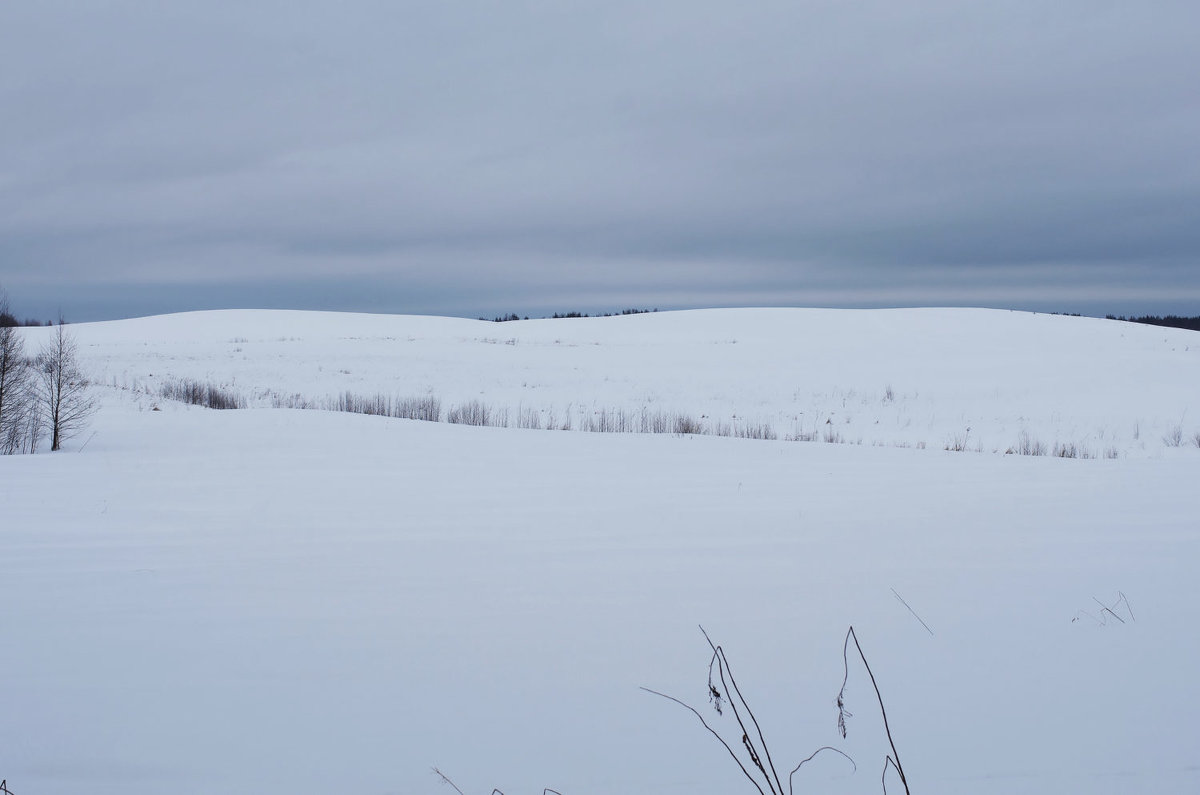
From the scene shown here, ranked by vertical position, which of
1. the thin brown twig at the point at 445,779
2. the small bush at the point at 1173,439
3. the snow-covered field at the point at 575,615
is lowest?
the thin brown twig at the point at 445,779

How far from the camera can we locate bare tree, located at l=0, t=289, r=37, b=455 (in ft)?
34.0

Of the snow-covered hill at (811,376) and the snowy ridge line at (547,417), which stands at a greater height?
the snow-covered hill at (811,376)

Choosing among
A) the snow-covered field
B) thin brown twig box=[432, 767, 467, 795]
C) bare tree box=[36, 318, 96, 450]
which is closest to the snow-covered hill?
the snow-covered field

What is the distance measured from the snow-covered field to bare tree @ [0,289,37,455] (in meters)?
2.06

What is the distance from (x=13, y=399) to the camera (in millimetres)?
10547

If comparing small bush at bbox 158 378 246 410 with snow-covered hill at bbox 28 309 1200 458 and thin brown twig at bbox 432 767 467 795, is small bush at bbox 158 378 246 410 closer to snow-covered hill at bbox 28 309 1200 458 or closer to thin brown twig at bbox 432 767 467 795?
snow-covered hill at bbox 28 309 1200 458

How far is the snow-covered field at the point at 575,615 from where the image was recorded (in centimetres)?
267

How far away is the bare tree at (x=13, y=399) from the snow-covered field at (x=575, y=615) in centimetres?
206

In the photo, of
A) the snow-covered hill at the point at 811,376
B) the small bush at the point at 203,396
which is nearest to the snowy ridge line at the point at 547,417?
the small bush at the point at 203,396

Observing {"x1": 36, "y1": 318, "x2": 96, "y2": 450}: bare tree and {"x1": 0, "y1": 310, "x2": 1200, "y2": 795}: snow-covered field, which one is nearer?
{"x1": 0, "y1": 310, "x2": 1200, "y2": 795}: snow-covered field

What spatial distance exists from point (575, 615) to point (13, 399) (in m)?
10.7

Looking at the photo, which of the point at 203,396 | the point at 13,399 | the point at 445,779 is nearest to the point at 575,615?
the point at 445,779

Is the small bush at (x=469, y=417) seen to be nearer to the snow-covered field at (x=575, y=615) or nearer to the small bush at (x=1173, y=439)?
the snow-covered field at (x=575, y=615)

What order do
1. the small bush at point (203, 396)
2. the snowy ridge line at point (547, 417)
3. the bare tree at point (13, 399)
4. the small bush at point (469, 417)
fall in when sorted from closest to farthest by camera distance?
the bare tree at point (13, 399) < the snowy ridge line at point (547, 417) < the small bush at point (469, 417) < the small bush at point (203, 396)
